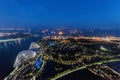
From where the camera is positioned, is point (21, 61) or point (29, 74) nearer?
point (29, 74)

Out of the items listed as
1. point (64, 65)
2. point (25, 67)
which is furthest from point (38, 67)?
point (64, 65)

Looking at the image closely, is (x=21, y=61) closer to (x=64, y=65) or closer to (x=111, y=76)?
(x=64, y=65)

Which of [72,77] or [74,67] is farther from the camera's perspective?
[74,67]

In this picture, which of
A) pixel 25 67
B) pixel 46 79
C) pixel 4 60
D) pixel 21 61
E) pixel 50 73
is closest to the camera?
pixel 46 79

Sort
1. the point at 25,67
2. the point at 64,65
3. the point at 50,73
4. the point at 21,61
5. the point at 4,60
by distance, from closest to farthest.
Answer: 1. the point at 50,73
2. the point at 25,67
3. the point at 64,65
4. the point at 21,61
5. the point at 4,60

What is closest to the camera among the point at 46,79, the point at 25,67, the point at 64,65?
the point at 46,79

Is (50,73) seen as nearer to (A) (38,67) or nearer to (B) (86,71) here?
(A) (38,67)

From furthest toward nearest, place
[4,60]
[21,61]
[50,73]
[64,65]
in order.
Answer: [4,60] < [21,61] < [64,65] < [50,73]

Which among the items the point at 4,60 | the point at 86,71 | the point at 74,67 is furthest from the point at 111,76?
the point at 4,60
